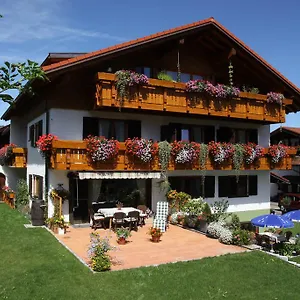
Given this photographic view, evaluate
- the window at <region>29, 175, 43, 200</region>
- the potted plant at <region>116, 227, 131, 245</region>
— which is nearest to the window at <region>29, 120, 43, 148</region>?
the window at <region>29, 175, 43, 200</region>

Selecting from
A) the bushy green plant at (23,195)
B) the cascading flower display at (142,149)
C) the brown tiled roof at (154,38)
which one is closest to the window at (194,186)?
the cascading flower display at (142,149)

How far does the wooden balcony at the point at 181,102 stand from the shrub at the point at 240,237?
711cm

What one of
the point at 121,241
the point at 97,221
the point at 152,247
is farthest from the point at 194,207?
the point at 121,241

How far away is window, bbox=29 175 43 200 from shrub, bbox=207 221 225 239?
907 cm

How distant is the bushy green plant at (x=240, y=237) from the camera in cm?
1388

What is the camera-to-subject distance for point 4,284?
9.24 metres

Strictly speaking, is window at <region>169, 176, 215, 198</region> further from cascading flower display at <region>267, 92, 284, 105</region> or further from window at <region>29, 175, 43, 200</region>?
window at <region>29, 175, 43, 200</region>

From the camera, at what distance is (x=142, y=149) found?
57.6 feet

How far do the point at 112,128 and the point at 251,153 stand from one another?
793 cm

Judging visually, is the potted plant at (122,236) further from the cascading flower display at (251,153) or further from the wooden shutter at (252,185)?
the wooden shutter at (252,185)

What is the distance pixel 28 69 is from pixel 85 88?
15.0 m

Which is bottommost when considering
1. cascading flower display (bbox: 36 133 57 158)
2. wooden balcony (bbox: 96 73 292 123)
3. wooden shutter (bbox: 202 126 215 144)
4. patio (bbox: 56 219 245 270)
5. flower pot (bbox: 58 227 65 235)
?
patio (bbox: 56 219 245 270)

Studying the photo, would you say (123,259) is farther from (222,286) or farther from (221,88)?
(221,88)

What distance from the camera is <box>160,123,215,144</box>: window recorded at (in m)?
20.3
